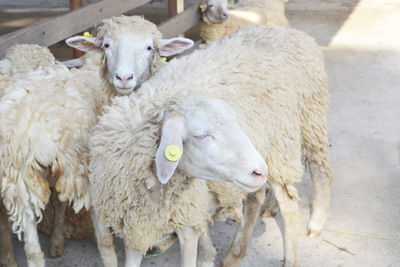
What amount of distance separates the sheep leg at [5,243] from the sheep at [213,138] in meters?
0.81

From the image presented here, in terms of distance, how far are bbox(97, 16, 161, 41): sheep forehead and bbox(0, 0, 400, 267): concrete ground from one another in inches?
56.2

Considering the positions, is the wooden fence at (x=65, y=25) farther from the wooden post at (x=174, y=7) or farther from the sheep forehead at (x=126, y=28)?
the wooden post at (x=174, y=7)

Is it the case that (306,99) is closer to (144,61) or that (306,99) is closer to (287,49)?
(287,49)

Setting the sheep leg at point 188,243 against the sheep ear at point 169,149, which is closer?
the sheep ear at point 169,149

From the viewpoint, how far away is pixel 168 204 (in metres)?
2.44

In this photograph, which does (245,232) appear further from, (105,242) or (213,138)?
(213,138)

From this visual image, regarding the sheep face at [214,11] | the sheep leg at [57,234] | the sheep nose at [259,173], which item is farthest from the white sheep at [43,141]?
the sheep face at [214,11]

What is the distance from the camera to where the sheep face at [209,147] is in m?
2.12

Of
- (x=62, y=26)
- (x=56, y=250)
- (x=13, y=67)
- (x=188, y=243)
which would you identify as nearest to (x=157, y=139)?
(x=188, y=243)

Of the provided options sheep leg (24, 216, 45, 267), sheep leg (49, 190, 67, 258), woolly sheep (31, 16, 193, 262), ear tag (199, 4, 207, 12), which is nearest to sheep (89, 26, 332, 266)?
woolly sheep (31, 16, 193, 262)

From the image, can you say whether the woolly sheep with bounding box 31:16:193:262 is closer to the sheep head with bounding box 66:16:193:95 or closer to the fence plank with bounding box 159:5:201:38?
the sheep head with bounding box 66:16:193:95

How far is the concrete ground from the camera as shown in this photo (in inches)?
137

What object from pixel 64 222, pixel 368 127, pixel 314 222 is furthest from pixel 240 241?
pixel 368 127

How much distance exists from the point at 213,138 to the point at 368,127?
11.3 feet
